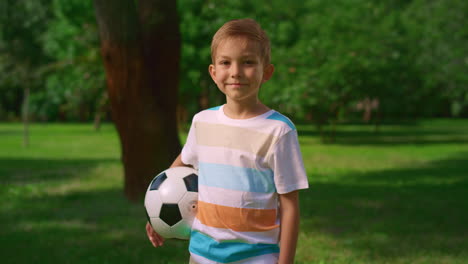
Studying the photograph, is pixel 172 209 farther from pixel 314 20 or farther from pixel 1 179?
pixel 314 20

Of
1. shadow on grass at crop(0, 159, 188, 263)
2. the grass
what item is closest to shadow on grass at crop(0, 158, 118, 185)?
the grass

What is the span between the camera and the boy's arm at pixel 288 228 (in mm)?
2264

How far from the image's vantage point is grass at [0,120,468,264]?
531cm

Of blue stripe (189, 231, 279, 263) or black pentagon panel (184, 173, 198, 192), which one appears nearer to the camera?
blue stripe (189, 231, 279, 263)

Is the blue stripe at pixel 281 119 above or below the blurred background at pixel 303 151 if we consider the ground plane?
above

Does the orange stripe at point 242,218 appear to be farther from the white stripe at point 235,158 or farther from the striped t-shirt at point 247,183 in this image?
the white stripe at point 235,158

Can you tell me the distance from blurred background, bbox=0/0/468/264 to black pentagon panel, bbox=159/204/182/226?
2.19m

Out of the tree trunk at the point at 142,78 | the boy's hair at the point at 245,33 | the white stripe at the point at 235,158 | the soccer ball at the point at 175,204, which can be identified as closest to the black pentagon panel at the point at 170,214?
the soccer ball at the point at 175,204

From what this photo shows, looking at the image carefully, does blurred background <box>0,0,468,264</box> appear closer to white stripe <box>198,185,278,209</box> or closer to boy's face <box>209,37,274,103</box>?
white stripe <box>198,185,278,209</box>

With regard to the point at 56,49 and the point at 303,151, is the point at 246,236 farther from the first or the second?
the point at 56,49

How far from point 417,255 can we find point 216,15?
65.1ft

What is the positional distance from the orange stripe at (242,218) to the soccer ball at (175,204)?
45 centimetres

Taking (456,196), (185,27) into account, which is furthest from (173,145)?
(185,27)

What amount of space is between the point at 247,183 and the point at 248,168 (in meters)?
0.06
